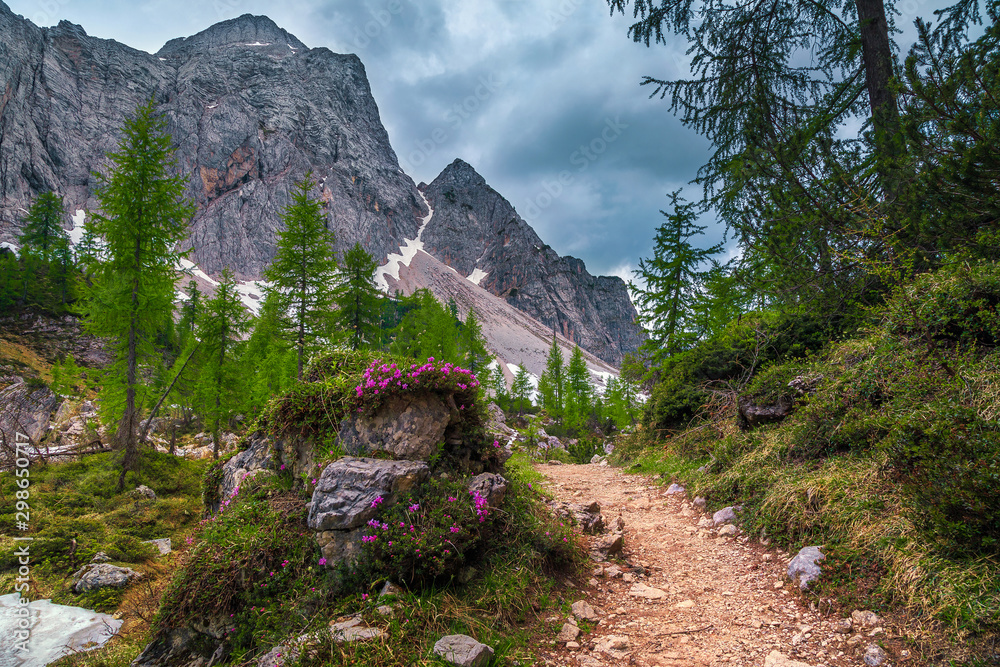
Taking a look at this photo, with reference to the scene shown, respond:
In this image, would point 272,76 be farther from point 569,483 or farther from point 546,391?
point 569,483

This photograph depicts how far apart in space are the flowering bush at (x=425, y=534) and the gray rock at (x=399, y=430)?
16.1 inches

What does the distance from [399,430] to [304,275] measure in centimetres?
1144

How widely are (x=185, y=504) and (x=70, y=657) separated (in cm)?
636

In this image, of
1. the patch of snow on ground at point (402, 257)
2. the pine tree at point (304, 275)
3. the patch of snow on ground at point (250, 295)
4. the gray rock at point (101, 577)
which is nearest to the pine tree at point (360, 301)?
the pine tree at point (304, 275)

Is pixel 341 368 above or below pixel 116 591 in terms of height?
above

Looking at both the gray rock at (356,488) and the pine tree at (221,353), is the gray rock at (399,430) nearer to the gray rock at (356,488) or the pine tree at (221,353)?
the gray rock at (356,488)

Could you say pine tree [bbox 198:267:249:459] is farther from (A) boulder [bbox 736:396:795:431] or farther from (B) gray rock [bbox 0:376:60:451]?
(A) boulder [bbox 736:396:795:431]

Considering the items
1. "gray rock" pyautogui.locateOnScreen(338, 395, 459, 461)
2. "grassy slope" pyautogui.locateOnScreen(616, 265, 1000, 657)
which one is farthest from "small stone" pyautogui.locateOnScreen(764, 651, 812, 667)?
"gray rock" pyautogui.locateOnScreen(338, 395, 459, 461)

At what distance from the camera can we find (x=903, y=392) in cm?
404

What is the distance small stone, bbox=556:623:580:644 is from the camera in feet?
9.80

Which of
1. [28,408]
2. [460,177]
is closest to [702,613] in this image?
A: [28,408]

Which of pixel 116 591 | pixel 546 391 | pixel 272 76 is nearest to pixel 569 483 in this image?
pixel 116 591

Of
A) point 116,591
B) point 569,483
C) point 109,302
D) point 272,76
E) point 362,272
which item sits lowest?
point 116,591

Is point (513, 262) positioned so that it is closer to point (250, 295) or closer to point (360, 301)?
point (250, 295)
